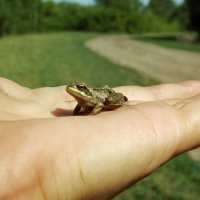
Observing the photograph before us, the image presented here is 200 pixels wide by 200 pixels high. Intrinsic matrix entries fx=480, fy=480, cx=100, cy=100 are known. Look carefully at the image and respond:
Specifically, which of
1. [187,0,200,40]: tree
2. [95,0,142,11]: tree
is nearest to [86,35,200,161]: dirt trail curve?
[187,0,200,40]: tree

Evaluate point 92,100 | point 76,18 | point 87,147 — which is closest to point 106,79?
point 92,100

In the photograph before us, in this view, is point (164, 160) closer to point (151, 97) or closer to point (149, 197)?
point (151, 97)

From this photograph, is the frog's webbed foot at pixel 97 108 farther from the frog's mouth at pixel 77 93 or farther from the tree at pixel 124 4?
the tree at pixel 124 4

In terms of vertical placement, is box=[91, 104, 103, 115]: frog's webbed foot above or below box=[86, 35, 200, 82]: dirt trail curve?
above

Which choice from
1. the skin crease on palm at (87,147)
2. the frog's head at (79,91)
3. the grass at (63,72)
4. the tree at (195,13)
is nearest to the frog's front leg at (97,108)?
the frog's head at (79,91)

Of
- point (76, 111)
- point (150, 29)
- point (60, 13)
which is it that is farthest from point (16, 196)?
point (150, 29)

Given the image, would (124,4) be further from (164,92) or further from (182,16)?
(164,92)

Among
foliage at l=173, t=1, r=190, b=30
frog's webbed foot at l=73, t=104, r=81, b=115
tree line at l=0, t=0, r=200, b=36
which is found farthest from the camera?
foliage at l=173, t=1, r=190, b=30

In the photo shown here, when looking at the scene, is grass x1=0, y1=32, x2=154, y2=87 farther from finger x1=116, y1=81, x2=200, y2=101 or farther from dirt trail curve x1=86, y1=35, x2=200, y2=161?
finger x1=116, y1=81, x2=200, y2=101
